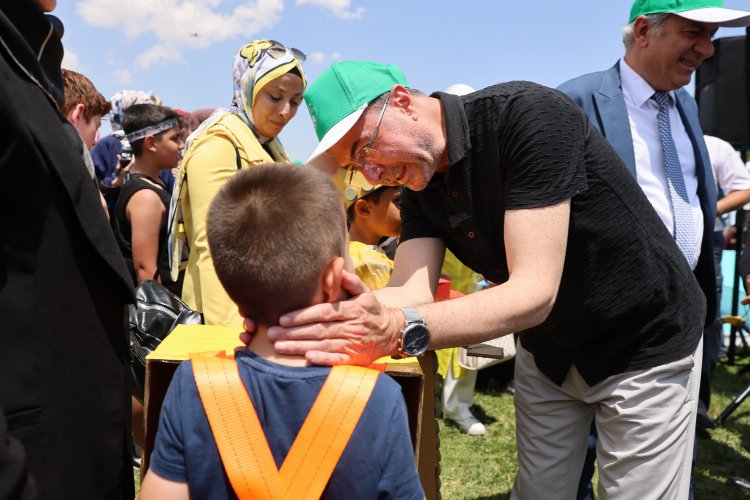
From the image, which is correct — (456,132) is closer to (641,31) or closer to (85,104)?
(641,31)

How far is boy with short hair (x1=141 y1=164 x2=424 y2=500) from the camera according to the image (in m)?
1.20

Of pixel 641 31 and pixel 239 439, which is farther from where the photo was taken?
pixel 641 31

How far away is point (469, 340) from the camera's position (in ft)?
5.44

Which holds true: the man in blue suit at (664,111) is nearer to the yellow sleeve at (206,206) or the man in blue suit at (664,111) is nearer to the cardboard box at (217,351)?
the yellow sleeve at (206,206)

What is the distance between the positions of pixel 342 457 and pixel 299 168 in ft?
1.78

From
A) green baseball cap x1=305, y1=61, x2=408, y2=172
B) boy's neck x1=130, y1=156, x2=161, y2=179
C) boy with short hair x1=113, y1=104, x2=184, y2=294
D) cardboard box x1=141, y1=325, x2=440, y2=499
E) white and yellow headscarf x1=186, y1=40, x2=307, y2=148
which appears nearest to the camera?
cardboard box x1=141, y1=325, x2=440, y2=499

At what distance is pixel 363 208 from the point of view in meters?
3.28

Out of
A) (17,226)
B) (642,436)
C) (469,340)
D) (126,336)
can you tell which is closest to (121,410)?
(126,336)

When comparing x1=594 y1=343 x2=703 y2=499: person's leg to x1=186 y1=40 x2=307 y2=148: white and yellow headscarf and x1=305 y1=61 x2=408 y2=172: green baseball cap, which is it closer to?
x1=305 y1=61 x2=408 y2=172: green baseball cap

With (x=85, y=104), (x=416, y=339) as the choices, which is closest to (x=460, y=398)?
(x=85, y=104)

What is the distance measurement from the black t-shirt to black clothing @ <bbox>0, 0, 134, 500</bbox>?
0.95 metres

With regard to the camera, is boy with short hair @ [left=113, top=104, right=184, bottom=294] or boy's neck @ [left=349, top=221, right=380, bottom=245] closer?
boy's neck @ [left=349, top=221, right=380, bottom=245]

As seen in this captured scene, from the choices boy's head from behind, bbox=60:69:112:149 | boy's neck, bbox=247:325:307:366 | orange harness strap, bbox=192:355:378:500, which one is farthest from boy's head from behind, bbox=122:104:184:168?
orange harness strap, bbox=192:355:378:500

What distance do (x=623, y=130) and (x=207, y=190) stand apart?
5.73 ft
